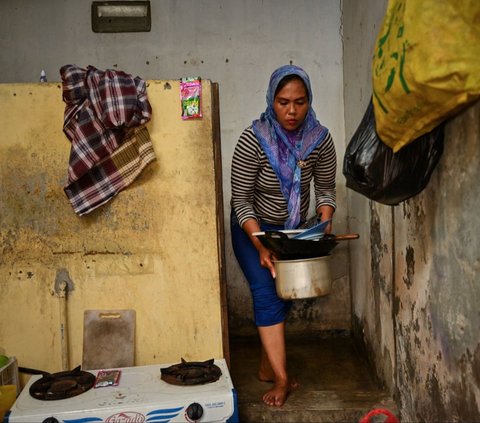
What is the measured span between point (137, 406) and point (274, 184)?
3.97ft

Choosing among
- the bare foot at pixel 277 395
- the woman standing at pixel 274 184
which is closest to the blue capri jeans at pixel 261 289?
the woman standing at pixel 274 184

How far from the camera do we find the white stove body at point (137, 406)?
1869 mm

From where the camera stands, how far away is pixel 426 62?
1.23 meters

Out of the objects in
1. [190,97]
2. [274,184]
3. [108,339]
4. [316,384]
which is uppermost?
[190,97]

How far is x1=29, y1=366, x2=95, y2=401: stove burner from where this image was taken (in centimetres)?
200

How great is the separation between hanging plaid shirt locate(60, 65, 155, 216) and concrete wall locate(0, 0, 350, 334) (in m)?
1.29

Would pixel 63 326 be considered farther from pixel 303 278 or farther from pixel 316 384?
pixel 316 384

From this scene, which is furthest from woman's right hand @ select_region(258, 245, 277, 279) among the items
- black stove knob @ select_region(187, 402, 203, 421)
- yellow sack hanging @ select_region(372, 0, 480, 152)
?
yellow sack hanging @ select_region(372, 0, 480, 152)

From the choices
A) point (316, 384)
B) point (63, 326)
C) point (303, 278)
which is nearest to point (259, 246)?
point (303, 278)

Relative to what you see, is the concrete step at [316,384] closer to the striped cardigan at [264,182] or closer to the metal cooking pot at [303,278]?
the metal cooking pot at [303,278]

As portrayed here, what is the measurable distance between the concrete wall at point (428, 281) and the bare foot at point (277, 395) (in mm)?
519

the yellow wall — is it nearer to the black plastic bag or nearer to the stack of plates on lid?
the stack of plates on lid

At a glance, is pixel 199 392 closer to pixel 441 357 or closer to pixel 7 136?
pixel 441 357

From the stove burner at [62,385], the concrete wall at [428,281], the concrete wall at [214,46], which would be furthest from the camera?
the concrete wall at [214,46]
